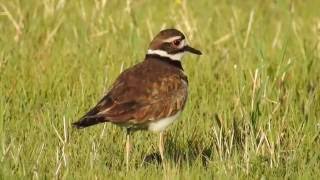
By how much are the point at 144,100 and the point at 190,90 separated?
1.78 metres

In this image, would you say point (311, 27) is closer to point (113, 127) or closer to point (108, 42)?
point (108, 42)

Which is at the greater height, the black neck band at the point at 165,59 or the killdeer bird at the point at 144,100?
the black neck band at the point at 165,59

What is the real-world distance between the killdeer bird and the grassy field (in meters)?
0.24

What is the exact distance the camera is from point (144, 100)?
634 cm

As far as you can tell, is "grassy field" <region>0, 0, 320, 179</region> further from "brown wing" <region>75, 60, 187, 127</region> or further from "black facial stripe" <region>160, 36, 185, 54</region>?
"black facial stripe" <region>160, 36, 185, 54</region>

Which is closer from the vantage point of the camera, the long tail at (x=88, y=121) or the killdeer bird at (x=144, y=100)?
the long tail at (x=88, y=121)

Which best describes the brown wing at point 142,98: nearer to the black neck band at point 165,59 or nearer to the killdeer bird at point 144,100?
the killdeer bird at point 144,100

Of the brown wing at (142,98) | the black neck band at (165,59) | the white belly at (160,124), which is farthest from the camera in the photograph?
the black neck band at (165,59)

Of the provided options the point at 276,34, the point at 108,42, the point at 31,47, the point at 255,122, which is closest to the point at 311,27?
the point at 276,34

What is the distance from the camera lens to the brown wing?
625 centimetres

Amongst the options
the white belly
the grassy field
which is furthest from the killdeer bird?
the grassy field

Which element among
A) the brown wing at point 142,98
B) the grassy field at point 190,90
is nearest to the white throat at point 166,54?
the brown wing at point 142,98

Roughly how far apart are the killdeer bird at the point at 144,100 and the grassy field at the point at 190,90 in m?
0.24

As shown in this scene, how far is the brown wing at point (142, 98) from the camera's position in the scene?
625 cm
